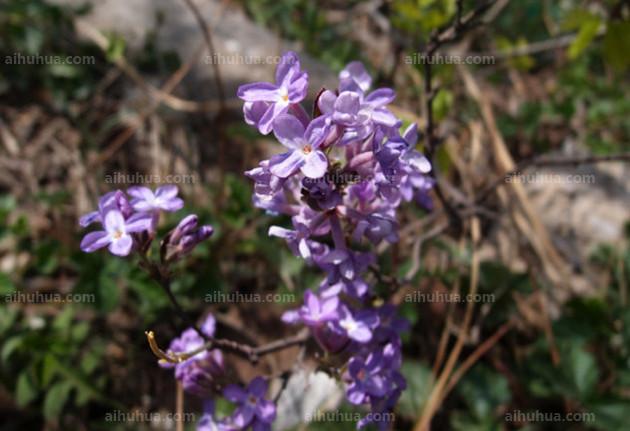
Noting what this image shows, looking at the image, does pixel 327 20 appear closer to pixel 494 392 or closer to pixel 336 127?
pixel 494 392

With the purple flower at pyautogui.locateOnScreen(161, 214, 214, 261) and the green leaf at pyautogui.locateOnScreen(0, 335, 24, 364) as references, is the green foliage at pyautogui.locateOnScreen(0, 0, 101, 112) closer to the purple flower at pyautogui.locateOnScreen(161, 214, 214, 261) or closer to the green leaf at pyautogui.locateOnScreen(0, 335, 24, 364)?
the green leaf at pyautogui.locateOnScreen(0, 335, 24, 364)

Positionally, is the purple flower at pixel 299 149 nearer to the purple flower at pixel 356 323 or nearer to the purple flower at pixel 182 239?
the purple flower at pixel 182 239

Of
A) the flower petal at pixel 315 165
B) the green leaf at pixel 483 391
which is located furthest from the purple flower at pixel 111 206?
the green leaf at pixel 483 391

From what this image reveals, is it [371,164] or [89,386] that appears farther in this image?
[89,386]

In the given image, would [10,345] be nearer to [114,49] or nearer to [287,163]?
[114,49]

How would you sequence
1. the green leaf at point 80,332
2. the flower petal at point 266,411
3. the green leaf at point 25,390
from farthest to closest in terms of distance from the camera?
the green leaf at point 80,332 → the green leaf at point 25,390 → the flower petal at point 266,411

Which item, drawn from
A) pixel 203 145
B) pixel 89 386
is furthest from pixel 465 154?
pixel 89 386
